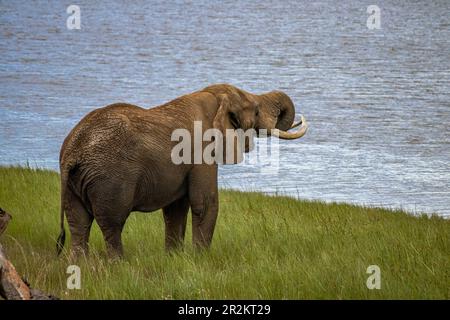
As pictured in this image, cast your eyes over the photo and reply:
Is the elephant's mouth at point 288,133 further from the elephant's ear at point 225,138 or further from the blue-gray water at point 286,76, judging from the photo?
the blue-gray water at point 286,76

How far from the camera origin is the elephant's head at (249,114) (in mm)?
9102

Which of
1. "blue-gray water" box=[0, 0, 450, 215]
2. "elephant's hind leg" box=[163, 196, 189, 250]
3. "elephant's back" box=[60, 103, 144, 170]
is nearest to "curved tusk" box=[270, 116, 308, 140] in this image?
"elephant's hind leg" box=[163, 196, 189, 250]

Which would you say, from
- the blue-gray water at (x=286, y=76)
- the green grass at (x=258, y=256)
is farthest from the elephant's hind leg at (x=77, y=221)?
the blue-gray water at (x=286, y=76)

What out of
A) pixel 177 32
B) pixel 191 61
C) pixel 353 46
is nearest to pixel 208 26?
pixel 177 32

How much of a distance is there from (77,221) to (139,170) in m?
0.64

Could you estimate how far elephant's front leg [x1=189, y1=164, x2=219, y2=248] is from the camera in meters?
8.75

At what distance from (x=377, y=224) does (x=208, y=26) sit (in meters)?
30.9

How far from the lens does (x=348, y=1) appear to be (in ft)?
173

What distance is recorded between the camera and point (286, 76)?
25.8 metres

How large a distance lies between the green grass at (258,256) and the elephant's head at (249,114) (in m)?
Answer: 0.87

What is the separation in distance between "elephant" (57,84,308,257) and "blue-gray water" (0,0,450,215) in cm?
401

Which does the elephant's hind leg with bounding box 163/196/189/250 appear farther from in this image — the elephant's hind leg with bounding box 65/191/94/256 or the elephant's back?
the elephant's back
